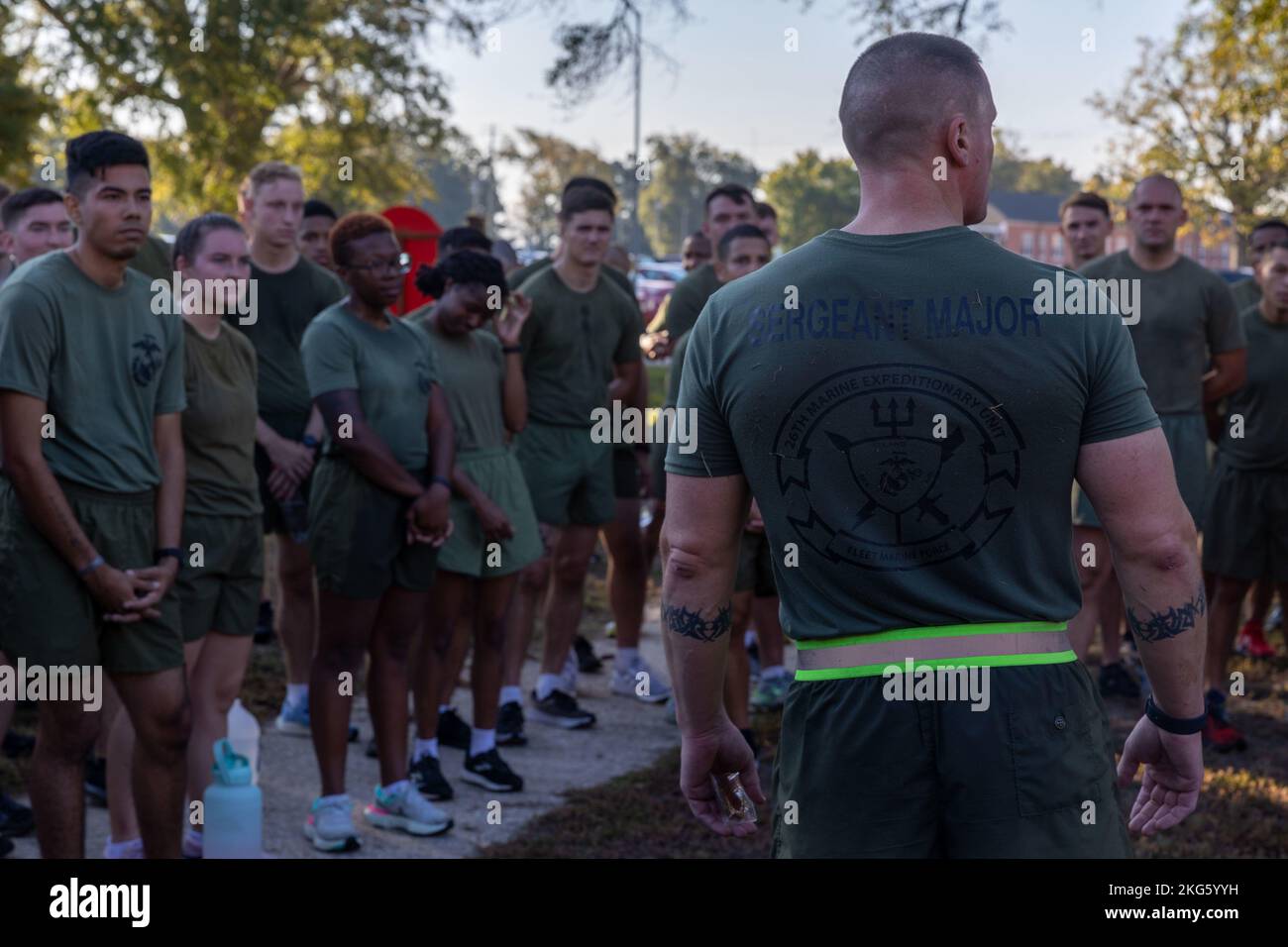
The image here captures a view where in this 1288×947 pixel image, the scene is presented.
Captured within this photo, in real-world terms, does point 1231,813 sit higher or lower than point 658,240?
lower

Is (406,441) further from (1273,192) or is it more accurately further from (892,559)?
(1273,192)

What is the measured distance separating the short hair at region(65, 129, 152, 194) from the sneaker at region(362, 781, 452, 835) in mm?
2524

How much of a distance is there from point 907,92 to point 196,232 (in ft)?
10.5

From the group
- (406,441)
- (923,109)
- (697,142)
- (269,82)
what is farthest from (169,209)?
(697,142)

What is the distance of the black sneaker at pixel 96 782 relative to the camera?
5.74 metres

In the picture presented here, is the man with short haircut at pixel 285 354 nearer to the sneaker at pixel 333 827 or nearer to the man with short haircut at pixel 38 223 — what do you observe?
the man with short haircut at pixel 38 223

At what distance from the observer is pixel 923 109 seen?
2.58m

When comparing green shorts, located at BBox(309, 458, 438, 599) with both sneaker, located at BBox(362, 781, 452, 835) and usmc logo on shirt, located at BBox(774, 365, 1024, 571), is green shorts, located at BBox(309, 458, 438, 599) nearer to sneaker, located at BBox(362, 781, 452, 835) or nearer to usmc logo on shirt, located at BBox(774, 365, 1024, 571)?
sneaker, located at BBox(362, 781, 452, 835)

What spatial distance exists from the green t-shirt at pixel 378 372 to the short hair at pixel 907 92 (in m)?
3.14

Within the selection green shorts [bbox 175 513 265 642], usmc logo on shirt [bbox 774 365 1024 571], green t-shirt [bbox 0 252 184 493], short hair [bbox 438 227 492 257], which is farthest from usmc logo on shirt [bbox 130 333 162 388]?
usmc logo on shirt [bbox 774 365 1024 571]

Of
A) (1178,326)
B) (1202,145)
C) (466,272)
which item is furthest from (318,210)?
(1202,145)

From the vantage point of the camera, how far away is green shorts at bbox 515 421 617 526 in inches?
285

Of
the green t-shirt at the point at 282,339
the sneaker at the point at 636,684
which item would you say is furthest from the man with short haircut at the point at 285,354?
the sneaker at the point at 636,684
